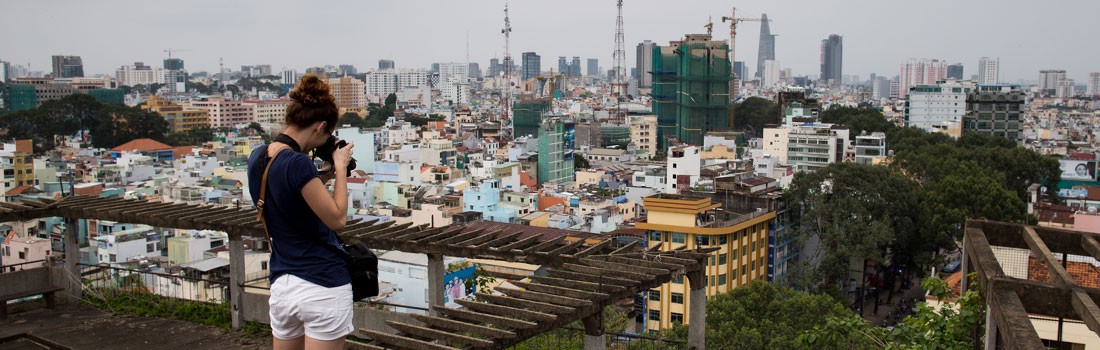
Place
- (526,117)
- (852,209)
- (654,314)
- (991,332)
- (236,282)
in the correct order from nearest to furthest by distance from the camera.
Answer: (991,332) → (236,282) → (654,314) → (852,209) → (526,117)

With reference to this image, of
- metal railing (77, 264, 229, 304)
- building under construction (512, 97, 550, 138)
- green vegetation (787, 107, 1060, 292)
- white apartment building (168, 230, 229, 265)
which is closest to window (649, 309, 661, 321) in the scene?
green vegetation (787, 107, 1060, 292)

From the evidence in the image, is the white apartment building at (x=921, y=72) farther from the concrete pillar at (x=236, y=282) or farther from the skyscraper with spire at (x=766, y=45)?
the concrete pillar at (x=236, y=282)

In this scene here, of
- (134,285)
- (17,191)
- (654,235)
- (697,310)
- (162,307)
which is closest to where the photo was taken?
(697,310)

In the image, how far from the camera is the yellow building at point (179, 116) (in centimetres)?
4550

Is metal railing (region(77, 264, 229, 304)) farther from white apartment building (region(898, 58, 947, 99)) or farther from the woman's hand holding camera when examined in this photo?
white apartment building (region(898, 58, 947, 99))

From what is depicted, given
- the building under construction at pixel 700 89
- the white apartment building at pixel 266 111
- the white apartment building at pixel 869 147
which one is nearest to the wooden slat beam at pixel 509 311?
the white apartment building at pixel 869 147

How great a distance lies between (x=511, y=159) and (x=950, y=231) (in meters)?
16.1

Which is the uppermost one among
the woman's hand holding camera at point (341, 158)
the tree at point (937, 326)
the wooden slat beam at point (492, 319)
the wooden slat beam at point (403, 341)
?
the woman's hand holding camera at point (341, 158)

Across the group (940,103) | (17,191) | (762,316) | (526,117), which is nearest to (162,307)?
(762,316)

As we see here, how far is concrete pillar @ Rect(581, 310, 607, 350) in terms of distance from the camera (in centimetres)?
311

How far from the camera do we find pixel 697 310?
3.74 metres

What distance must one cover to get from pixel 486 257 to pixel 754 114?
44.5m

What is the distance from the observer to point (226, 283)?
174 inches

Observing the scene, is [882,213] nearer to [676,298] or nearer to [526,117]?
[676,298]
